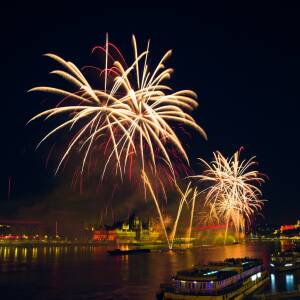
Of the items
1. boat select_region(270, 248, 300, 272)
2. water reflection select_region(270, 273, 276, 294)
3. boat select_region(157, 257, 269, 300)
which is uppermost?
boat select_region(157, 257, 269, 300)

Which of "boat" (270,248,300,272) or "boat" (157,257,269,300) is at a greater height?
"boat" (157,257,269,300)

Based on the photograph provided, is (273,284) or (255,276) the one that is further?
(273,284)

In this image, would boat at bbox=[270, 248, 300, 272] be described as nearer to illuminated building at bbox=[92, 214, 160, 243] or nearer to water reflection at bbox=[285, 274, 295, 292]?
water reflection at bbox=[285, 274, 295, 292]

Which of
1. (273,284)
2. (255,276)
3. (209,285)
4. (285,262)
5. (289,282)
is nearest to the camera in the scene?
(209,285)

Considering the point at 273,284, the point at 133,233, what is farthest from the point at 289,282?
the point at 133,233

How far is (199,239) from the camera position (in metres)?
165

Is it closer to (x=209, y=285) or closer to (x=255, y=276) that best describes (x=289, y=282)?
(x=255, y=276)

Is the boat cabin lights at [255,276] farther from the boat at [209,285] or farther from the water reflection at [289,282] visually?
the water reflection at [289,282]

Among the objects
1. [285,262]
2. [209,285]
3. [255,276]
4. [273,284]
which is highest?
[209,285]

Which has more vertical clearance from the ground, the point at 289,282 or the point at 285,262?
the point at 285,262

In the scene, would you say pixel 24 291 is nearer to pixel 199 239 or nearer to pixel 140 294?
pixel 140 294

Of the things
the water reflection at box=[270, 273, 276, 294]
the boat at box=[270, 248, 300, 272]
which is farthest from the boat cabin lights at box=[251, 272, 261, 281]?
the boat at box=[270, 248, 300, 272]

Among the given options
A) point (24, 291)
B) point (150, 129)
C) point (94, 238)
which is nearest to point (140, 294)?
point (24, 291)

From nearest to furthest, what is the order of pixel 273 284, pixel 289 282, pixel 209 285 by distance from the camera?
1. pixel 209 285
2. pixel 273 284
3. pixel 289 282
